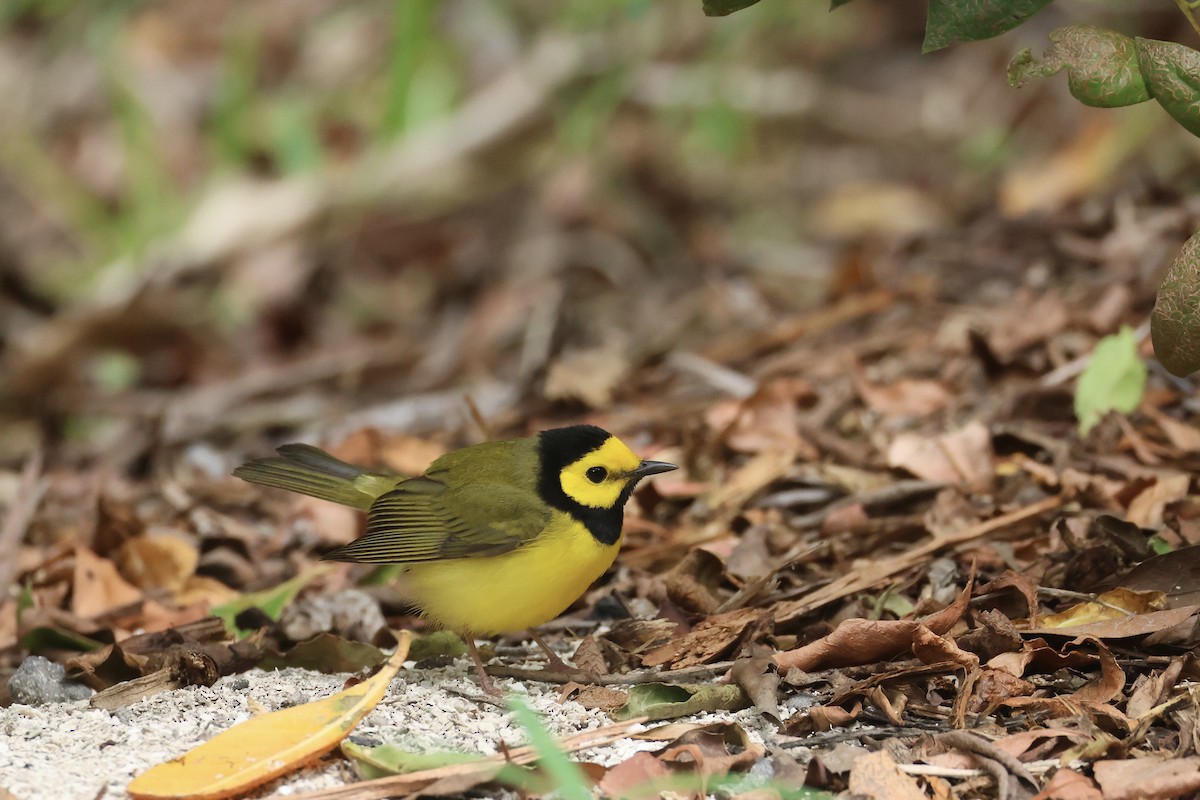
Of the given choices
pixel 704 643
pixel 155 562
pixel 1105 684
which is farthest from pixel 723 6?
pixel 155 562

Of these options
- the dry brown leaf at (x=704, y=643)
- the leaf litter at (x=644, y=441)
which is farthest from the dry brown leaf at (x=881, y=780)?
the dry brown leaf at (x=704, y=643)

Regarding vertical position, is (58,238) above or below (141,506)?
above

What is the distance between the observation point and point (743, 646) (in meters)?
3.53

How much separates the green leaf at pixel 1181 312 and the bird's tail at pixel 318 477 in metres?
2.49

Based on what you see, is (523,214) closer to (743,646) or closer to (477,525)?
(477,525)

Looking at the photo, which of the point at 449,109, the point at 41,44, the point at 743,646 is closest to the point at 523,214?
the point at 449,109

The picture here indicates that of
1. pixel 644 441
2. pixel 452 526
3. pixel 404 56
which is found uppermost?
pixel 404 56

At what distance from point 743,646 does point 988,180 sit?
18.3 feet

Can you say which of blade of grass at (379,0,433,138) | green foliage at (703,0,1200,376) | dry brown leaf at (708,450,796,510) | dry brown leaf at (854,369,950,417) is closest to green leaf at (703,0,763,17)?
green foliage at (703,0,1200,376)

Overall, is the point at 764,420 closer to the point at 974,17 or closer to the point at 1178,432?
the point at 1178,432

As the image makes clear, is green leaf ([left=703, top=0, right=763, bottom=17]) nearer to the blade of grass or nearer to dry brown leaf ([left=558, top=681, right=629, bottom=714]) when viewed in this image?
dry brown leaf ([left=558, top=681, right=629, bottom=714])

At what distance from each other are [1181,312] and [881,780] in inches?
47.2

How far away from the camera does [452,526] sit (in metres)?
4.02

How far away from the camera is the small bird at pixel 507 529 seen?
12.6 ft
